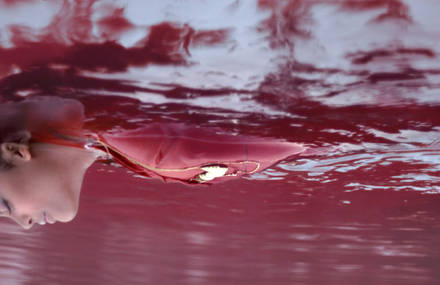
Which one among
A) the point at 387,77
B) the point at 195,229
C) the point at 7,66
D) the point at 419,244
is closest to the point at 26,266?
the point at 195,229

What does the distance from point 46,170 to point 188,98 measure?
935 millimetres

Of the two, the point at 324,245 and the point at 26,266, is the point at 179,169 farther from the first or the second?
the point at 26,266

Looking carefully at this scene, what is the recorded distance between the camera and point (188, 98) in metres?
2.40

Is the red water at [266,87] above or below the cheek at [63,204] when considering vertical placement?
above

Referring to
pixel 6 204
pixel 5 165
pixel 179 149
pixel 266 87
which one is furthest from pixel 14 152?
pixel 266 87

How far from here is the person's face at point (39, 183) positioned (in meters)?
2.34

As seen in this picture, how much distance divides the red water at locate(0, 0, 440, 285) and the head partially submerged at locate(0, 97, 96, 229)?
29 centimetres

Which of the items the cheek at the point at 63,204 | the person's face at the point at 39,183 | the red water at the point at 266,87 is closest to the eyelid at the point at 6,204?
the person's face at the point at 39,183

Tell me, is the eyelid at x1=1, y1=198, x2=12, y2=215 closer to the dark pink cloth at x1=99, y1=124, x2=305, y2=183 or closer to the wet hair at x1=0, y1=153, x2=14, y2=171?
the wet hair at x1=0, y1=153, x2=14, y2=171

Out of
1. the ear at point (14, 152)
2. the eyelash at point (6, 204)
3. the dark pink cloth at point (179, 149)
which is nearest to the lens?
the ear at point (14, 152)

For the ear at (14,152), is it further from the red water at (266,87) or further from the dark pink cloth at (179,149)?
the dark pink cloth at (179,149)

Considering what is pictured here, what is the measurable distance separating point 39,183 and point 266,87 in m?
1.41

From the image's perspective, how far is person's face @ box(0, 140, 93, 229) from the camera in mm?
2336

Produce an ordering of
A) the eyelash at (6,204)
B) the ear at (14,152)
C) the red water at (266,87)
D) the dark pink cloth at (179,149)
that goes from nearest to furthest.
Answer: the red water at (266,87) < the ear at (14,152) < the eyelash at (6,204) < the dark pink cloth at (179,149)
